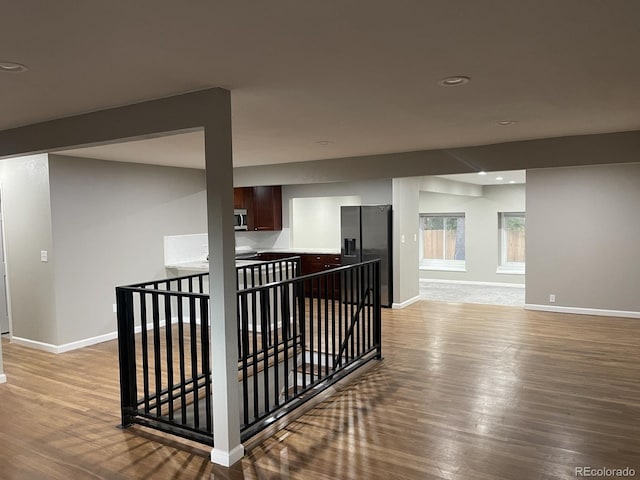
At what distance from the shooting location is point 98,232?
5.59 metres

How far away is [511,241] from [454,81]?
9.52 meters

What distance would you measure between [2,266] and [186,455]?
470cm

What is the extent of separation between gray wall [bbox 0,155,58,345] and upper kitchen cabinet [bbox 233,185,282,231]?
3777 mm

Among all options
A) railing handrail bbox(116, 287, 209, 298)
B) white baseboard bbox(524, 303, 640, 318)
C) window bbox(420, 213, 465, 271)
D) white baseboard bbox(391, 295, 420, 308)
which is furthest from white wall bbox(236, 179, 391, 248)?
railing handrail bbox(116, 287, 209, 298)

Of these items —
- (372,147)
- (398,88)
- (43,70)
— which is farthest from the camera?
(372,147)

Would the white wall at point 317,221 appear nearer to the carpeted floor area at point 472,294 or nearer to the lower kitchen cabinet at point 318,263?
the lower kitchen cabinet at point 318,263

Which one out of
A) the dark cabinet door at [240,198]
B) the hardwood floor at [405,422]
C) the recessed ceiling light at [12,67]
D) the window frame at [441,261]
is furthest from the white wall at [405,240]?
the recessed ceiling light at [12,67]

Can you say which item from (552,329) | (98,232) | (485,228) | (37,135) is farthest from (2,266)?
(485,228)

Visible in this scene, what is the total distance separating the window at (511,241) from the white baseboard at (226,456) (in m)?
9.57

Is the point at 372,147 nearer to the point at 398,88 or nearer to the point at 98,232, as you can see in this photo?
the point at 398,88

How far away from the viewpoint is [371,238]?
7.58 meters

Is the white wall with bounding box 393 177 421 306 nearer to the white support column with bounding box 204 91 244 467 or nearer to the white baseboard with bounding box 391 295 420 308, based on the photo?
the white baseboard with bounding box 391 295 420 308

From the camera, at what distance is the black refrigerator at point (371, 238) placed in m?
7.41

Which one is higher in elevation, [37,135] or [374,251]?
[37,135]
